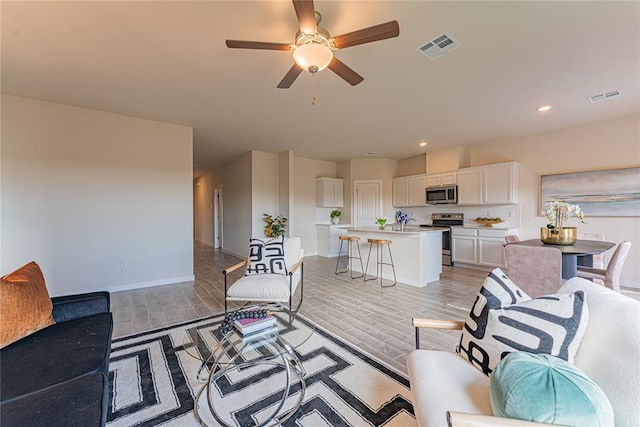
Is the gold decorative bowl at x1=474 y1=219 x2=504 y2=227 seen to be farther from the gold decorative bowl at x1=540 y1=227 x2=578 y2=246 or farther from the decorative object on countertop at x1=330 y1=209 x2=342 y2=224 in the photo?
the decorative object on countertop at x1=330 y1=209 x2=342 y2=224

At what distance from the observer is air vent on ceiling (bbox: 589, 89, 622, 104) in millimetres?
3143

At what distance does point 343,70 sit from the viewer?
211cm

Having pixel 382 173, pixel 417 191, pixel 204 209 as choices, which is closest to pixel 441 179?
pixel 417 191

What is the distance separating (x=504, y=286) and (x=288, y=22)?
2311 millimetres

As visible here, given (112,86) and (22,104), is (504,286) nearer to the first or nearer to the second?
(112,86)

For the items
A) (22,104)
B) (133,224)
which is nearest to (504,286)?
(133,224)

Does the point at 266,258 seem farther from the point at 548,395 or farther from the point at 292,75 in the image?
the point at 548,395

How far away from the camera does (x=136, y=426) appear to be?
1409mm

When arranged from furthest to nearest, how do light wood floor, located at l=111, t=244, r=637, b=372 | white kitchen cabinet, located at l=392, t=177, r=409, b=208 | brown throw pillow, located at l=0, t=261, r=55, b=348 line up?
white kitchen cabinet, located at l=392, t=177, r=409, b=208 → light wood floor, located at l=111, t=244, r=637, b=372 → brown throw pillow, located at l=0, t=261, r=55, b=348

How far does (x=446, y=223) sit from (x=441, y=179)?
104 centimetres

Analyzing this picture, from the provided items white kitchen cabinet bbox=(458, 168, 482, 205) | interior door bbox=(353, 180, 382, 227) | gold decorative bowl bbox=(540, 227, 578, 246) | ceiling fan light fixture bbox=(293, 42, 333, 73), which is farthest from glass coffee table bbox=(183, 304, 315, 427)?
interior door bbox=(353, 180, 382, 227)

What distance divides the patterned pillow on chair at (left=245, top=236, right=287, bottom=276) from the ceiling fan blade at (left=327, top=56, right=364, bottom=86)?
1943mm

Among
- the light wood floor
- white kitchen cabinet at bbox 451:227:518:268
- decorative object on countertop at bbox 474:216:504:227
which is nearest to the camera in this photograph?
the light wood floor

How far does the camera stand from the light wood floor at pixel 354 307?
2.35m
